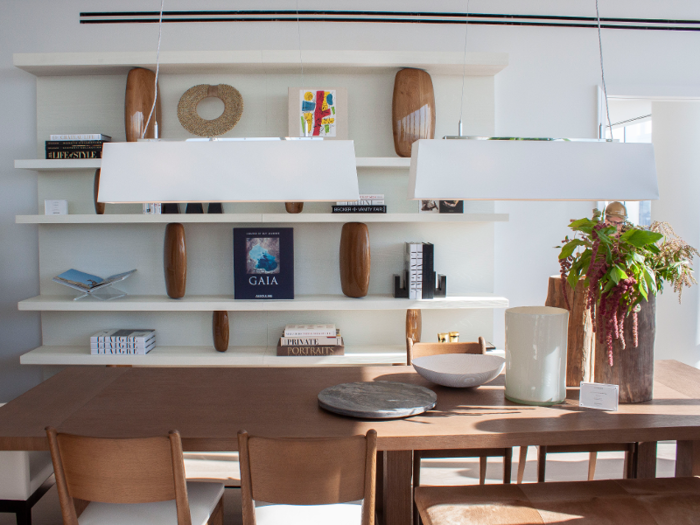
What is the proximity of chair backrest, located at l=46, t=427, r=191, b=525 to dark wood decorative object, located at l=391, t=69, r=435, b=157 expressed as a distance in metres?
2.23

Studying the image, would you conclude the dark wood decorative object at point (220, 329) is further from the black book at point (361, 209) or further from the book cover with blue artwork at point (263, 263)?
the black book at point (361, 209)

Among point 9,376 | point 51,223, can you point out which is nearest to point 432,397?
point 51,223

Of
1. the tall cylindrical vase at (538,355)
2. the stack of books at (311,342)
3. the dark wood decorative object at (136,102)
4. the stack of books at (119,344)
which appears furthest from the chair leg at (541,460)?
the dark wood decorative object at (136,102)

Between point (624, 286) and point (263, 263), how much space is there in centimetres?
207

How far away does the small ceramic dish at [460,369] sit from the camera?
1.89 metres

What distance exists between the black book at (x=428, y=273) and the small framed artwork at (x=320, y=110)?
0.86 meters

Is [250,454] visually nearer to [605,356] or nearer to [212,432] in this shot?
[212,432]

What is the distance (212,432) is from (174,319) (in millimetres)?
1951

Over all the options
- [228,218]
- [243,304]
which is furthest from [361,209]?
[243,304]

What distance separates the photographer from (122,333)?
3188mm

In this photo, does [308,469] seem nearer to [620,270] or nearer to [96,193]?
[620,270]

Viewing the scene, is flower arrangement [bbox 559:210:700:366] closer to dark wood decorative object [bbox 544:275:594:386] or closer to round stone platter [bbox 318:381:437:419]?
dark wood decorative object [bbox 544:275:594:386]

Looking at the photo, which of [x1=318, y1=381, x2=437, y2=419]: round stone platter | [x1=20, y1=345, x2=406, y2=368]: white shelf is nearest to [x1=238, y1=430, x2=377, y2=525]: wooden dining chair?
[x1=318, y1=381, x2=437, y2=419]: round stone platter

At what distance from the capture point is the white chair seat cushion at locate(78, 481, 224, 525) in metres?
1.56
